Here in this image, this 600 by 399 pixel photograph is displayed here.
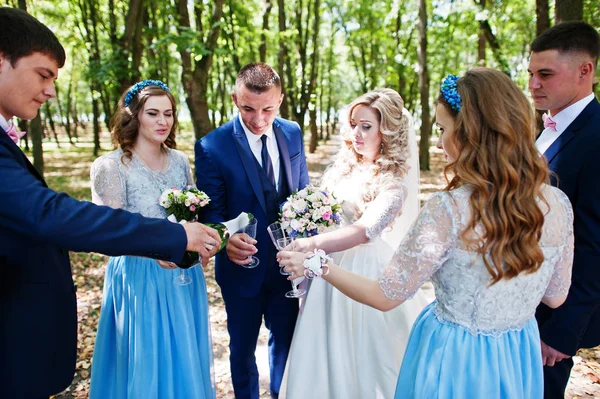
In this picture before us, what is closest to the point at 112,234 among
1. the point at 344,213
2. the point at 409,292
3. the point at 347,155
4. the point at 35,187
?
the point at 35,187

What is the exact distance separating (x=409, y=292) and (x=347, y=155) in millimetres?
1760

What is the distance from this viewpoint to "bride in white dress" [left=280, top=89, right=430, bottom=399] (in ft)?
10.1

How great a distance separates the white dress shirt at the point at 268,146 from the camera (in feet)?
10.8

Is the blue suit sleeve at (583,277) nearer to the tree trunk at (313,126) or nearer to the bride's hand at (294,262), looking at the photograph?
the bride's hand at (294,262)

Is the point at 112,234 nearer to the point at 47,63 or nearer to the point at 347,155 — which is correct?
the point at 47,63

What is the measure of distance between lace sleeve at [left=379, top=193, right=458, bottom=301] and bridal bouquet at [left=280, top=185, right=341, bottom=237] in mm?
793

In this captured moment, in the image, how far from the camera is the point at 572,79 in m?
2.59

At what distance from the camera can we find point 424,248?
1818 mm

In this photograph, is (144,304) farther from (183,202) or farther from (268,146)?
(268,146)

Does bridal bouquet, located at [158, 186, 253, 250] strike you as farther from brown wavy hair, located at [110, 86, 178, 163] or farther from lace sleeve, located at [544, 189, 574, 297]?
lace sleeve, located at [544, 189, 574, 297]

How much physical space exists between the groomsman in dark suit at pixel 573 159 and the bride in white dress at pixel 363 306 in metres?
0.99

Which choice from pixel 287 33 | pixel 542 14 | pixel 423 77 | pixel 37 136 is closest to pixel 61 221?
pixel 542 14

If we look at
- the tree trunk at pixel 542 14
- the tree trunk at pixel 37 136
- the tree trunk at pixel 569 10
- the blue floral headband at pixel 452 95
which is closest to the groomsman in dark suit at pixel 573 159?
the blue floral headband at pixel 452 95

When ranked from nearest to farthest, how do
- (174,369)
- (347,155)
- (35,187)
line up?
(35,187)
(174,369)
(347,155)
